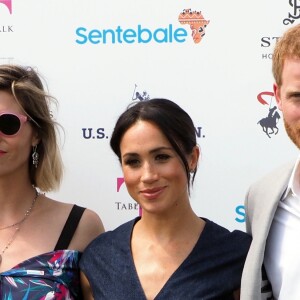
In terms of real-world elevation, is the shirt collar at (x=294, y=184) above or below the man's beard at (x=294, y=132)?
below

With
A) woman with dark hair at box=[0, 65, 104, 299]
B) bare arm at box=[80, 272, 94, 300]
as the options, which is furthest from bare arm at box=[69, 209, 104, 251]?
bare arm at box=[80, 272, 94, 300]

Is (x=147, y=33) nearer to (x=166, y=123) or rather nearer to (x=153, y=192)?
(x=166, y=123)

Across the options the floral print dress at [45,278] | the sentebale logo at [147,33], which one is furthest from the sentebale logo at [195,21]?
the floral print dress at [45,278]

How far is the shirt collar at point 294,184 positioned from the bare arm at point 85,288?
2.27 feet

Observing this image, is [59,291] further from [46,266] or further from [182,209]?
[182,209]

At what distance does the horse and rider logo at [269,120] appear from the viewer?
2273mm

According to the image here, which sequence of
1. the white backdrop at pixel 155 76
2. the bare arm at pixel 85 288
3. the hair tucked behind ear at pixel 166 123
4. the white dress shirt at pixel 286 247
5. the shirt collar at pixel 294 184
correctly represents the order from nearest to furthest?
the white dress shirt at pixel 286 247 < the shirt collar at pixel 294 184 < the hair tucked behind ear at pixel 166 123 < the bare arm at pixel 85 288 < the white backdrop at pixel 155 76

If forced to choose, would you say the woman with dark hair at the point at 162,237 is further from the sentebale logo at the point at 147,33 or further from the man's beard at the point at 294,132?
the sentebale logo at the point at 147,33

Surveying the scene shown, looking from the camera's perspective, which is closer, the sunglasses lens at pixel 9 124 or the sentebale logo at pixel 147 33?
the sunglasses lens at pixel 9 124

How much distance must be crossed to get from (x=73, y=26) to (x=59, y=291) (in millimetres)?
1090

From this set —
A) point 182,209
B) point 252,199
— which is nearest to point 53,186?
point 182,209

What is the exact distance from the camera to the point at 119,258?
1780mm

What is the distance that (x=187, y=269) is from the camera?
1.71m

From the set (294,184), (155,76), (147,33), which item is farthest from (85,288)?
(147,33)
